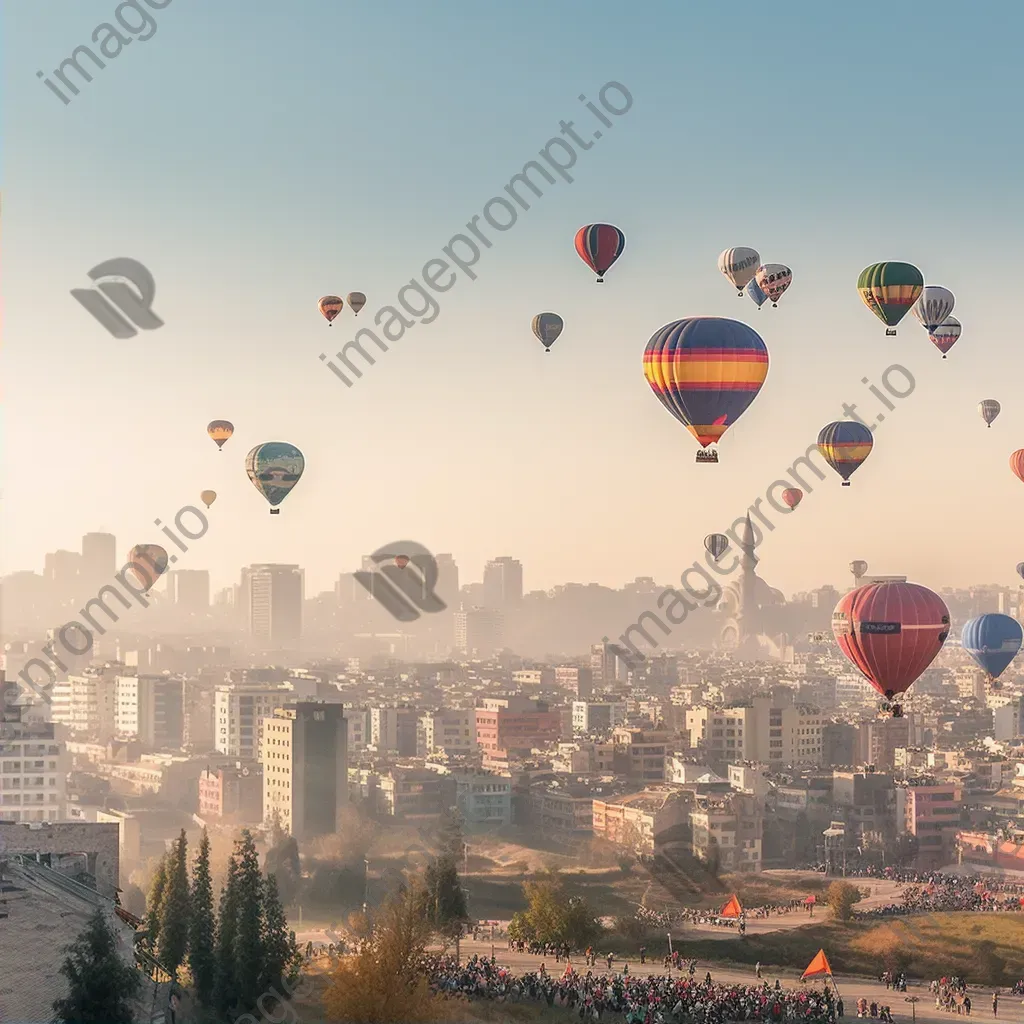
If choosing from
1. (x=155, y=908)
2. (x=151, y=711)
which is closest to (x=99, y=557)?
(x=151, y=711)

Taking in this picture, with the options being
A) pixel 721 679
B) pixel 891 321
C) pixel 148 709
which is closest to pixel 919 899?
pixel 891 321

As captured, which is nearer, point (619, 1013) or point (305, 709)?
point (619, 1013)

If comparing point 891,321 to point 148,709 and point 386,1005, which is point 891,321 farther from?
point 148,709

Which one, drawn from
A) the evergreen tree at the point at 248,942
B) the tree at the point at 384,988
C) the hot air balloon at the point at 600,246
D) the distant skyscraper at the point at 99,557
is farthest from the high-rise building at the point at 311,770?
the distant skyscraper at the point at 99,557

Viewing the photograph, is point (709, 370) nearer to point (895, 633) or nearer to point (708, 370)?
point (708, 370)

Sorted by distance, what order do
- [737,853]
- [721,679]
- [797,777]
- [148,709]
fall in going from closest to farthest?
[737,853], [797,777], [148,709], [721,679]

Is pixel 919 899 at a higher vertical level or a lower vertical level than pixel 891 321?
lower

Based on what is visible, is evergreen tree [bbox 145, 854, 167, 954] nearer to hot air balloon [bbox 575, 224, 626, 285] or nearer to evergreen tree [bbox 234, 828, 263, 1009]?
evergreen tree [bbox 234, 828, 263, 1009]
